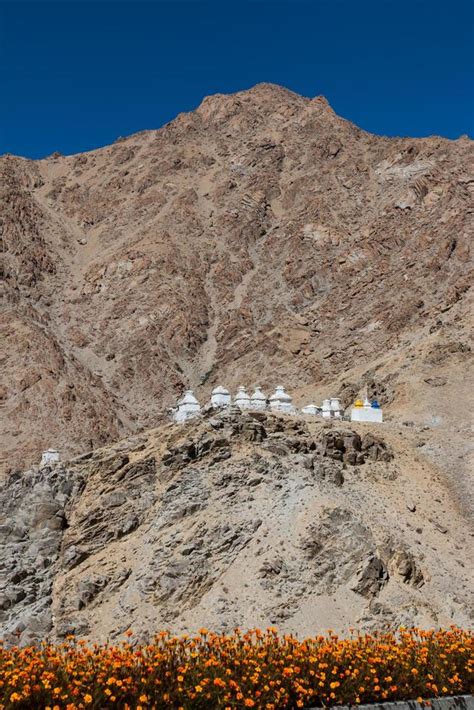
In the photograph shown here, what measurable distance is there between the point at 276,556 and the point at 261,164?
80.2m

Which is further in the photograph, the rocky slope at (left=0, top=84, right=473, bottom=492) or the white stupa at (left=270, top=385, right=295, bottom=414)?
the rocky slope at (left=0, top=84, right=473, bottom=492)

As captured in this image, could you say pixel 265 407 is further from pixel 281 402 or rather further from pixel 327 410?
pixel 327 410

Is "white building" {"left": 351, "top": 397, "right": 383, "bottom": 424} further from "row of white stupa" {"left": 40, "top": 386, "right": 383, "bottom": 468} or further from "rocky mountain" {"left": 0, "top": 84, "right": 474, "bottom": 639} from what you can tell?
"rocky mountain" {"left": 0, "top": 84, "right": 474, "bottom": 639}

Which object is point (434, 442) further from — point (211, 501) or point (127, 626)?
point (127, 626)

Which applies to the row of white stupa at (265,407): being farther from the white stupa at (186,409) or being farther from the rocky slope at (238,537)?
the rocky slope at (238,537)

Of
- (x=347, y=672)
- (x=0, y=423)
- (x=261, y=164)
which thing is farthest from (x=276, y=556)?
(x=261, y=164)

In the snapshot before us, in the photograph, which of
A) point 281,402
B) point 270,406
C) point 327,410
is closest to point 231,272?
point 327,410

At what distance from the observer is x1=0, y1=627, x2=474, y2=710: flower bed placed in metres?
7.59

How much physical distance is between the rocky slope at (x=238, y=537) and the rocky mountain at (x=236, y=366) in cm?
8

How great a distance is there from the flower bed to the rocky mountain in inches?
327

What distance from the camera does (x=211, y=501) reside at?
22219mm

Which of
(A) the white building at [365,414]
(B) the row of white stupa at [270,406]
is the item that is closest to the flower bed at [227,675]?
(B) the row of white stupa at [270,406]

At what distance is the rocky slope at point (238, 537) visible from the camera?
18922 millimetres

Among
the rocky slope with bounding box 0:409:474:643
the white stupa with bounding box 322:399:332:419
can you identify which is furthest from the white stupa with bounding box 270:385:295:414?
the rocky slope with bounding box 0:409:474:643
